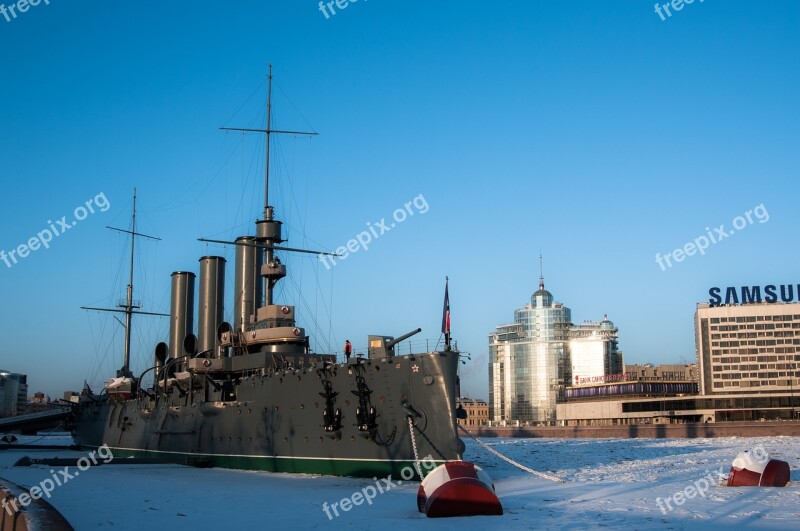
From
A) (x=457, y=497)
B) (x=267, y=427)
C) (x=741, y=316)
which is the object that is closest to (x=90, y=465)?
(x=267, y=427)

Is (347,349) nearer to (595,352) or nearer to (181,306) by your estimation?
(181,306)

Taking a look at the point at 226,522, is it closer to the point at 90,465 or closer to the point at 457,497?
the point at 457,497

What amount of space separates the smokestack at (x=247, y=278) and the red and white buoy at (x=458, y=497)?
23874 millimetres

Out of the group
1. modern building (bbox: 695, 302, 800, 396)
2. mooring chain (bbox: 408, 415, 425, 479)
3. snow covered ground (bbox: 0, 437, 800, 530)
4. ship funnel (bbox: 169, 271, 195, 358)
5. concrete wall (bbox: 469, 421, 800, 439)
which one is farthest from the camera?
modern building (bbox: 695, 302, 800, 396)

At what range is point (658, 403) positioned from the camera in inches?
4323

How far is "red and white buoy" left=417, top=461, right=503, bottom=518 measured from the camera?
54.1 ft

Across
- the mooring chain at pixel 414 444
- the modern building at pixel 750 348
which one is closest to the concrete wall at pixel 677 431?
the modern building at pixel 750 348

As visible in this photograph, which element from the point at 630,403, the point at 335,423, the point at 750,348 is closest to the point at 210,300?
the point at 335,423

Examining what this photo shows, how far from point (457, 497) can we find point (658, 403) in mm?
100767

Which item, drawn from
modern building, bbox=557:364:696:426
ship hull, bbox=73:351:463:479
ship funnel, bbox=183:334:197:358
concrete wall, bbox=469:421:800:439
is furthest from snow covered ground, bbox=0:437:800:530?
modern building, bbox=557:364:696:426

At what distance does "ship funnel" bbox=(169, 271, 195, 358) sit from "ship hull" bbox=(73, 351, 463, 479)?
1451 centimetres

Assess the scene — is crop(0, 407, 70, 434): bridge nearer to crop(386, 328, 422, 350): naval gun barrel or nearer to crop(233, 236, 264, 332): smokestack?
crop(233, 236, 264, 332): smokestack

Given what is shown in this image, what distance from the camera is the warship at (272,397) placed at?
24.9m

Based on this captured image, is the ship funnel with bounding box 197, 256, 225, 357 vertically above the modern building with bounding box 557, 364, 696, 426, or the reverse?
the ship funnel with bounding box 197, 256, 225, 357
